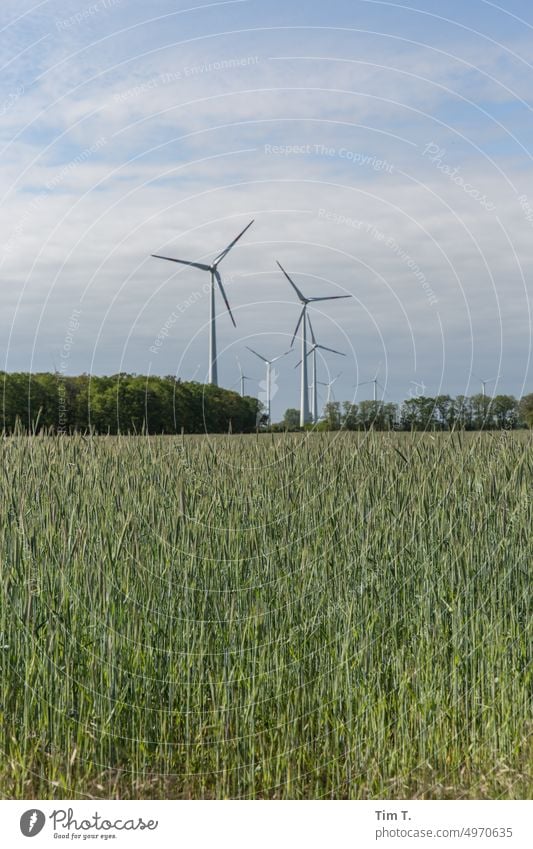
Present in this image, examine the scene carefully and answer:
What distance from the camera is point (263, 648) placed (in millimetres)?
6668

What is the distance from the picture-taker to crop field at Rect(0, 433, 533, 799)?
20.8 feet

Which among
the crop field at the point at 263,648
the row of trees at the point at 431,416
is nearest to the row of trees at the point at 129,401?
the row of trees at the point at 431,416

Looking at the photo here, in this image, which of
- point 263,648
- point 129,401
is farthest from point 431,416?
point 129,401

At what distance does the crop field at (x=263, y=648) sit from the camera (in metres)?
6.34

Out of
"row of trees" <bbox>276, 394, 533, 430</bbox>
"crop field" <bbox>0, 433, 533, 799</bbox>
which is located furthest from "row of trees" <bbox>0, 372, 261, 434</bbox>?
"crop field" <bbox>0, 433, 533, 799</bbox>

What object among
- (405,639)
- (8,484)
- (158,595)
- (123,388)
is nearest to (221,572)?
(158,595)

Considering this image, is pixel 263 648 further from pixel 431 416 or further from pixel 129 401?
pixel 129 401

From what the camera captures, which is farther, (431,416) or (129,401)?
(129,401)

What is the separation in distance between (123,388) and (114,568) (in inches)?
720

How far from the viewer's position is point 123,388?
→ 81.5ft

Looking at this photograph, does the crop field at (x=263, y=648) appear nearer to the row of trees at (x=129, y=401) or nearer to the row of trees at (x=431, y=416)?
the row of trees at (x=431, y=416)
